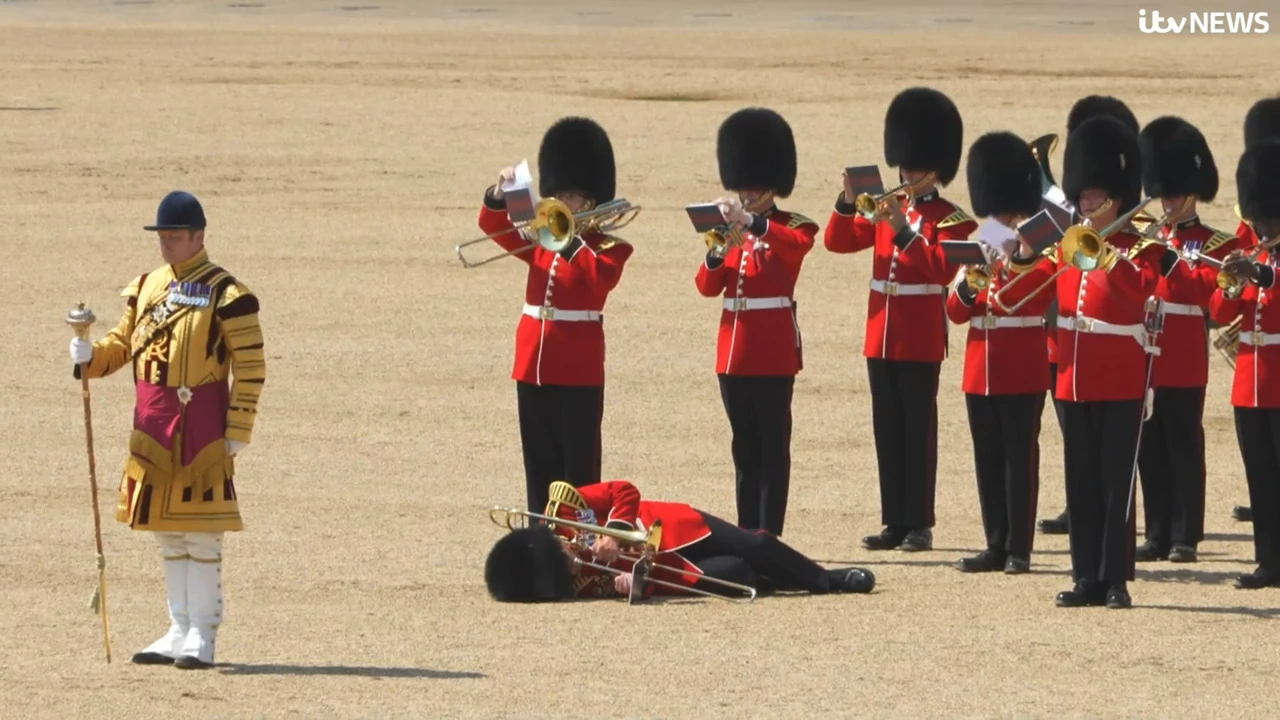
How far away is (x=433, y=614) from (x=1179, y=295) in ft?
8.54

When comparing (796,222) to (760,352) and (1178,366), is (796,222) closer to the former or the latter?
(760,352)

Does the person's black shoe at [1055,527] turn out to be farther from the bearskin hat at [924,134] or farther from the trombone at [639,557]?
the trombone at [639,557]

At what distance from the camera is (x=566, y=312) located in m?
8.96

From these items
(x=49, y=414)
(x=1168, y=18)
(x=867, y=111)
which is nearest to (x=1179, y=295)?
(x=49, y=414)

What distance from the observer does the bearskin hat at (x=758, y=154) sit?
9.59 meters

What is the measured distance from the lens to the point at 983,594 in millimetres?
8648

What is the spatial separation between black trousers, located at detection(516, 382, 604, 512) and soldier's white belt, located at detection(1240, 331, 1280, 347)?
2.13 m

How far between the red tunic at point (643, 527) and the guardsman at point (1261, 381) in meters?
1.84

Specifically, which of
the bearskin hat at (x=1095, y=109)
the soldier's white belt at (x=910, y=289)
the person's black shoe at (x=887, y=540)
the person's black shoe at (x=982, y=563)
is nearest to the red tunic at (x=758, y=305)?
the soldier's white belt at (x=910, y=289)

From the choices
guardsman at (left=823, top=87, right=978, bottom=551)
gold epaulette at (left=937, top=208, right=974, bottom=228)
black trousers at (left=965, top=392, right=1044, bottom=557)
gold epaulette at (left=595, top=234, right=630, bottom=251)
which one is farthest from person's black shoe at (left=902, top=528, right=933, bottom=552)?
gold epaulette at (left=595, top=234, right=630, bottom=251)

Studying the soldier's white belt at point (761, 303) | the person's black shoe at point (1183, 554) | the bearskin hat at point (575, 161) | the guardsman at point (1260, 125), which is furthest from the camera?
the guardsman at point (1260, 125)

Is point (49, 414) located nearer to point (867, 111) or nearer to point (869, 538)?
point (869, 538)

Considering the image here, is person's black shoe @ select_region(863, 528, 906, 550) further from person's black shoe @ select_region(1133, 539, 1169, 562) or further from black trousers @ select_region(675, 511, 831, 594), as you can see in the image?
black trousers @ select_region(675, 511, 831, 594)

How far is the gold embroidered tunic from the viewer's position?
7.18 m
